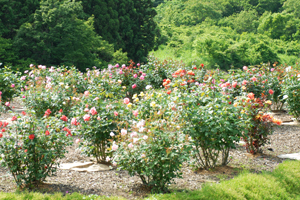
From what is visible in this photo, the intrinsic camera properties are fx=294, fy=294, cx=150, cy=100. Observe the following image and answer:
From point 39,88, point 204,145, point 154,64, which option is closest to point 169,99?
point 204,145

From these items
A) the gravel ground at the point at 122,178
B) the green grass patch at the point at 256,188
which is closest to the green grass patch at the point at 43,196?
the gravel ground at the point at 122,178

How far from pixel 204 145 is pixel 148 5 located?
14.4m

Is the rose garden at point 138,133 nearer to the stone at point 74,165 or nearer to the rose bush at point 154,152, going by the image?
the rose bush at point 154,152

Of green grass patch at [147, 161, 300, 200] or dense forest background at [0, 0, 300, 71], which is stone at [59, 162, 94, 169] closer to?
green grass patch at [147, 161, 300, 200]

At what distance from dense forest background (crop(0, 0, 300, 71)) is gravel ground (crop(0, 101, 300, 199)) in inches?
187

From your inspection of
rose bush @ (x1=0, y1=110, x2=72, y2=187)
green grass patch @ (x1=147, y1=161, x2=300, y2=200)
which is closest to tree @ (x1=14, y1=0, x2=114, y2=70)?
rose bush @ (x1=0, y1=110, x2=72, y2=187)

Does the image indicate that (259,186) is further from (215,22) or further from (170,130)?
(215,22)

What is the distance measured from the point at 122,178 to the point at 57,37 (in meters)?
9.81

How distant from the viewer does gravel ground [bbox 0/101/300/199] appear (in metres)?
2.95

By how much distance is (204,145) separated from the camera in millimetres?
3492

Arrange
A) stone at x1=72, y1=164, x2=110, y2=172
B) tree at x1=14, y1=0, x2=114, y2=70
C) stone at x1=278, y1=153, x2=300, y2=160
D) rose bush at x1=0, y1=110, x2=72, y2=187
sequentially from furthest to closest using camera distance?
tree at x1=14, y1=0, x2=114, y2=70
stone at x1=278, y1=153, x2=300, y2=160
stone at x1=72, y1=164, x2=110, y2=172
rose bush at x1=0, y1=110, x2=72, y2=187

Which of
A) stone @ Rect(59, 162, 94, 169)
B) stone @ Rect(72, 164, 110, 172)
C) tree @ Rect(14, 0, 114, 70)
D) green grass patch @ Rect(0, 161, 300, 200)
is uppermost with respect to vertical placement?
tree @ Rect(14, 0, 114, 70)

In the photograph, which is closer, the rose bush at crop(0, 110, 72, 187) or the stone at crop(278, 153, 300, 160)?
the rose bush at crop(0, 110, 72, 187)

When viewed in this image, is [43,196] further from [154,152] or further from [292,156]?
[292,156]
